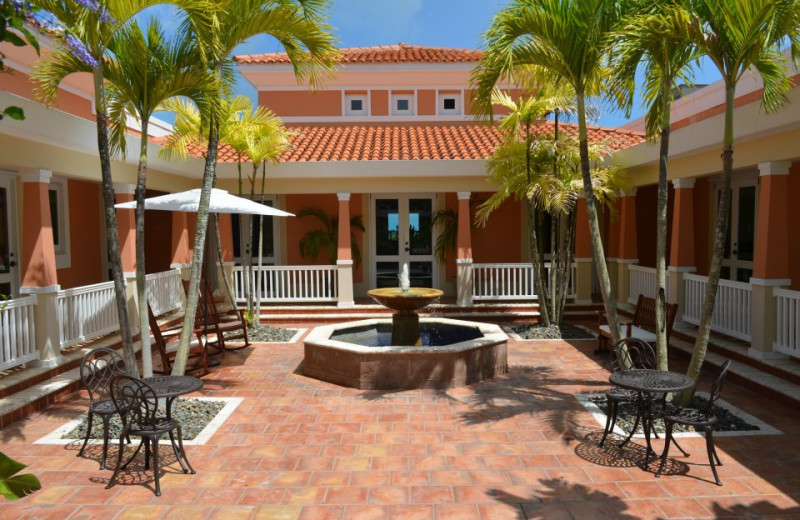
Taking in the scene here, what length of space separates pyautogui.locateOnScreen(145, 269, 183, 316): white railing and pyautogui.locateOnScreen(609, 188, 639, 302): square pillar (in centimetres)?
945

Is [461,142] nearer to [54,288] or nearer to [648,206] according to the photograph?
[648,206]

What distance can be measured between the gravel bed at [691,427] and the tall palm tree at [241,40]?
15.5 feet

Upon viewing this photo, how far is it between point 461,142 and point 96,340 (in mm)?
9531

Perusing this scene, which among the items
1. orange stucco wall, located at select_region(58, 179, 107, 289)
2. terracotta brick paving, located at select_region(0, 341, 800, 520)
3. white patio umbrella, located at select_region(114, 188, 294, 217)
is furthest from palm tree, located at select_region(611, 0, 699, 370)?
orange stucco wall, located at select_region(58, 179, 107, 289)

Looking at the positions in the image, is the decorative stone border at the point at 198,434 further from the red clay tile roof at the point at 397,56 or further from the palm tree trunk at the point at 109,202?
the red clay tile roof at the point at 397,56

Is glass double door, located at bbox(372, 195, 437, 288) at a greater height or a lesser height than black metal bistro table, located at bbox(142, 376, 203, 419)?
greater

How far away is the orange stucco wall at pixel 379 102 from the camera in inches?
694

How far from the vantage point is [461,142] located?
14.4 meters

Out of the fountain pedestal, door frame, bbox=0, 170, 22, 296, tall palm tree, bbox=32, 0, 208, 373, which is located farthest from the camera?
door frame, bbox=0, 170, 22, 296

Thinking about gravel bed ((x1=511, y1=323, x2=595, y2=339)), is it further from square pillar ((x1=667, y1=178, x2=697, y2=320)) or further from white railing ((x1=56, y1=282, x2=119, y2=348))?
white railing ((x1=56, y1=282, x2=119, y2=348))

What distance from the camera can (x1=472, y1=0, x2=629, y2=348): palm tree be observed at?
227 inches

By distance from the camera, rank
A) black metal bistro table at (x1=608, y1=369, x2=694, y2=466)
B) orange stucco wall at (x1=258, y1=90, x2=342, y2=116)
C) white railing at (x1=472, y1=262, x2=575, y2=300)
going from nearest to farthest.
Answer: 1. black metal bistro table at (x1=608, y1=369, x2=694, y2=466)
2. white railing at (x1=472, y1=262, x2=575, y2=300)
3. orange stucco wall at (x1=258, y1=90, x2=342, y2=116)

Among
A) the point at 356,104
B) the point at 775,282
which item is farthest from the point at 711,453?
the point at 356,104

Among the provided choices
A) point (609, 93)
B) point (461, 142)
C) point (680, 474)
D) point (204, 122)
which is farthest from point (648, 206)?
point (204, 122)
